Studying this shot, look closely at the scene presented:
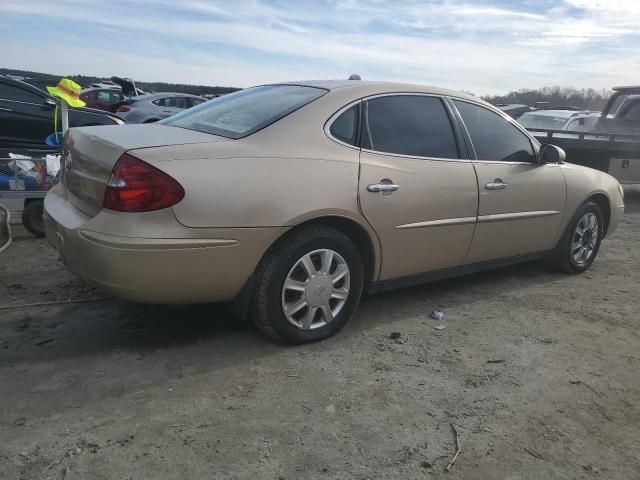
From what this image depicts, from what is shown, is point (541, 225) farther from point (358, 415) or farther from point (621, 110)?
point (621, 110)

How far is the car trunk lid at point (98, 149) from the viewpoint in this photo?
3.04 metres

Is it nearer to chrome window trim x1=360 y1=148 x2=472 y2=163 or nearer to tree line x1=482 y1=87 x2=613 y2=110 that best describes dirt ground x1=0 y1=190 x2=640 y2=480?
chrome window trim x1=360 y1=148 x2=472 y2=163

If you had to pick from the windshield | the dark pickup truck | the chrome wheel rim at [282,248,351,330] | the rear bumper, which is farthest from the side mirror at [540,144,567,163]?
the windshield

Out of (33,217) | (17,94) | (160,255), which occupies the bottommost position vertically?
(33,217)

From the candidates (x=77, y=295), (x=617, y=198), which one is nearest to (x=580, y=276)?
(x=617, y=198)

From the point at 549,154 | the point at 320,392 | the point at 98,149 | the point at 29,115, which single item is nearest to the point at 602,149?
the point at 549,154

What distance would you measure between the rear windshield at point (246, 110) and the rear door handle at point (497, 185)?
1.43 metres

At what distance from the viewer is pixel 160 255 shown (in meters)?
2.90

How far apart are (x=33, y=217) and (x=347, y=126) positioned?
360 cm

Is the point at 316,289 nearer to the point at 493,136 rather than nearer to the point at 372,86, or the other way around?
the point at 372,86

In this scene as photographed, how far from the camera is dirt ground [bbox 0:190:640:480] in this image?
2.40 meters

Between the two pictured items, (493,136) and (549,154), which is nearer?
(493,136)

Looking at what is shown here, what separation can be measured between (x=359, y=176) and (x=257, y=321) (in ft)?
3.46

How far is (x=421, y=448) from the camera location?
254 cm
